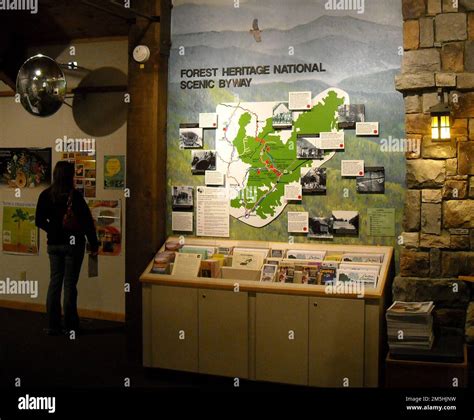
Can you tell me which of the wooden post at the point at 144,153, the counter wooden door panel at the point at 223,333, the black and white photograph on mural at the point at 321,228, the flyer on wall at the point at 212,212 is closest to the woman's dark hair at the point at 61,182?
the wooden post at the point at 144,153

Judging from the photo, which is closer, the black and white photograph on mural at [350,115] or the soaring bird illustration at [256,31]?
the black and white photograph on mural at [350,115]

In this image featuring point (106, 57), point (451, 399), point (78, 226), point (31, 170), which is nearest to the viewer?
point (451, 399)

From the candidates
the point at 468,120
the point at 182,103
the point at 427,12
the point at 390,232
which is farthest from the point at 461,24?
the point at 182,103

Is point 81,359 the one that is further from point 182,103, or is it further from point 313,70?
point 313,70

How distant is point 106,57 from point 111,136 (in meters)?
0.87

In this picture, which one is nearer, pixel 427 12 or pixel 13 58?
pixel 427 12

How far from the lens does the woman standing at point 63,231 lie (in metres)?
6.67

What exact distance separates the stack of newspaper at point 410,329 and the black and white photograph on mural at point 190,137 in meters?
2.25

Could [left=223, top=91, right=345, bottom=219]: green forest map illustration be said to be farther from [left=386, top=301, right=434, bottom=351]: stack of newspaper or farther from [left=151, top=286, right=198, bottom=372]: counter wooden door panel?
[left=386, top=301, right=434, bottom=351]: stack of newspaper

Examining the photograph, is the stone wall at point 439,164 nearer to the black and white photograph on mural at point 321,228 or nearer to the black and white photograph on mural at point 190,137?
the black and white photograph on mural at point 321,228

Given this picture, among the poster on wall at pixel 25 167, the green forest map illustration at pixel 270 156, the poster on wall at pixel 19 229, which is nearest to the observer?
the green forest map illustration at pixel 270 156

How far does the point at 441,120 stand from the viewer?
495 cm

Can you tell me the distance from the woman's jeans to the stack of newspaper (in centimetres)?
338

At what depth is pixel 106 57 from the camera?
7430 millimetres
